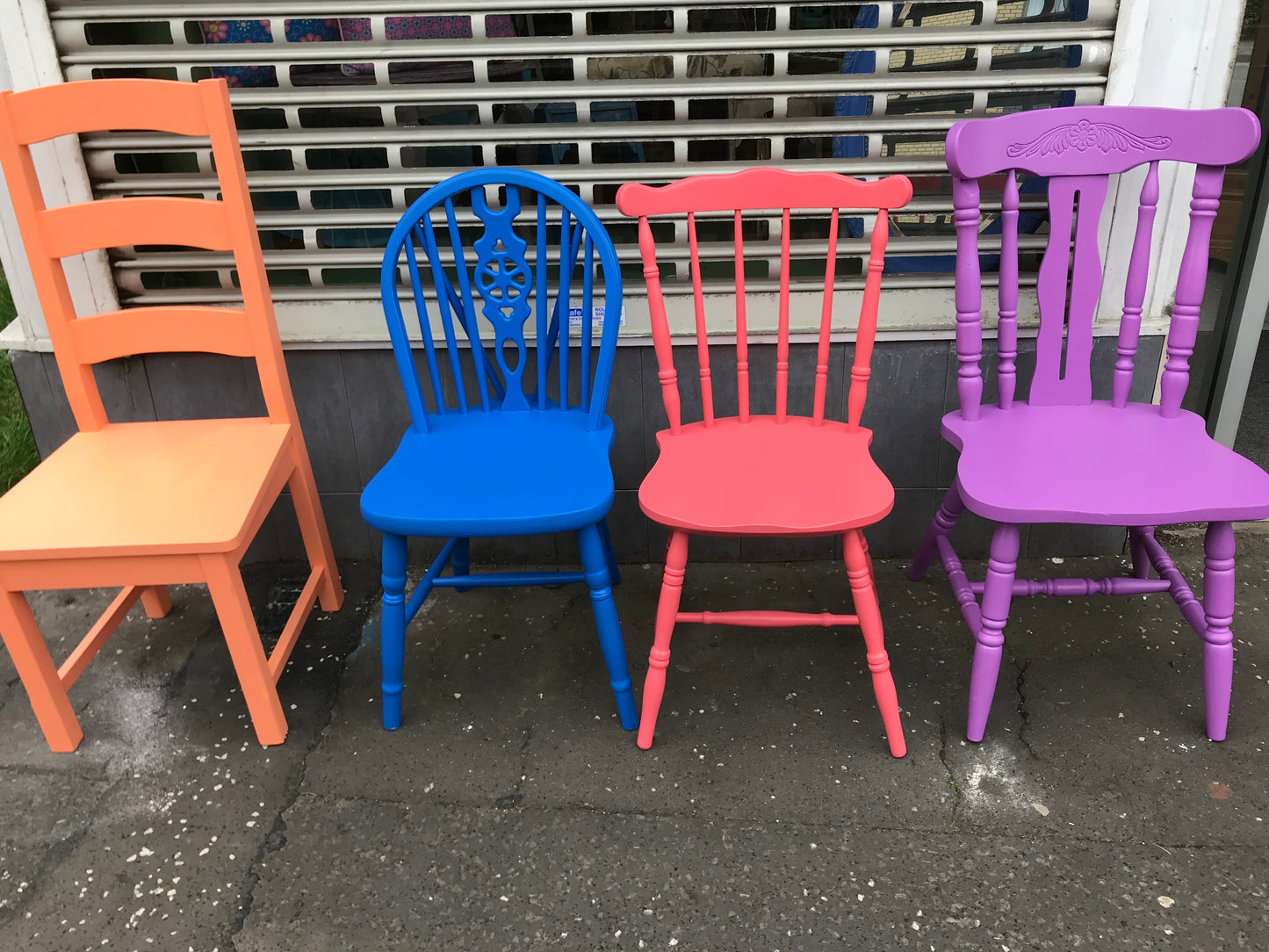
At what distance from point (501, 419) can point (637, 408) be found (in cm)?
38

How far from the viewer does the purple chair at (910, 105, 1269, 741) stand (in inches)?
62.4

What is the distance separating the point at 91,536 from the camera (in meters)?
1.60

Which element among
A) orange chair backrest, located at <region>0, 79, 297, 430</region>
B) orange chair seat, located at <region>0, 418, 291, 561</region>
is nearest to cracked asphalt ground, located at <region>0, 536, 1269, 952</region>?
orange chair seat, located at <region>0, 418, 291, 561</region>

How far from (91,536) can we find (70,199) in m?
0.96

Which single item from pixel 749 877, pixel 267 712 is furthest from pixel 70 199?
pixel 749 877

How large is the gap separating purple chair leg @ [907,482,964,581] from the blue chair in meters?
0.78

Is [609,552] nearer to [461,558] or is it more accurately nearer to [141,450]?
[461,558]

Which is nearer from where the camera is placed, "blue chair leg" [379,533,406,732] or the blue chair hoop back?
"blue chair leg" [379,533,406,732]

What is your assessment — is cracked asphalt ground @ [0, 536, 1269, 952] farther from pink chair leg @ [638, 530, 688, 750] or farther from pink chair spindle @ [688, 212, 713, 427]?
pink chair spindle @ [688, 212, 713, 427]

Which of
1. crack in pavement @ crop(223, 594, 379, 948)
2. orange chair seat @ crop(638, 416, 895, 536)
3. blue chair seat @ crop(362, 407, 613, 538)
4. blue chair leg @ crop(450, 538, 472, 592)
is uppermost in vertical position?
blue chair seat @ crop(362, 407, 613, 538)

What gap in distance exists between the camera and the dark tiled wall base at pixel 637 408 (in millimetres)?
2186

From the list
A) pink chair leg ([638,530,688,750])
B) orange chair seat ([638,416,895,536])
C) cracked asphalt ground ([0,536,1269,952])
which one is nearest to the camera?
cracked asphalt ground ([0,536,1269,952])

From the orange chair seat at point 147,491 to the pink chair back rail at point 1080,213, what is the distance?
1494 mm

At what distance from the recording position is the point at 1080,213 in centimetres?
184
